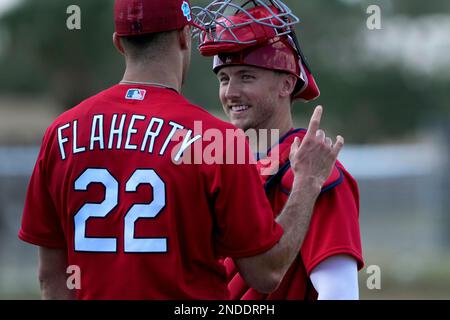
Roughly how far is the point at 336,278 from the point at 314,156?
536 mm

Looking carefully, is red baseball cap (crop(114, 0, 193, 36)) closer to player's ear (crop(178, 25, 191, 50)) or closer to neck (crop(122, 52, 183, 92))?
player's ear (crop(178, 25, 191, 50))

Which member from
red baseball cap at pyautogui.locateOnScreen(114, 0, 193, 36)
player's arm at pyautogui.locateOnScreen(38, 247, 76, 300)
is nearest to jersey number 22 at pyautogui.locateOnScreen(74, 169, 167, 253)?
player's arm at pyautogui.locateOnScreen(38, 247, 76, 300)

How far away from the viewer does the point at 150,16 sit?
3.41 m

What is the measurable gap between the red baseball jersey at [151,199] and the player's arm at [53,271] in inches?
9.3

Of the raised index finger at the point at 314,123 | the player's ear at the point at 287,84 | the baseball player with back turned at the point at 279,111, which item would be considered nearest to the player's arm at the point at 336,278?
the baseball player with back turned at the point at 279,111

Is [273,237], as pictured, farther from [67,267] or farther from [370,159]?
[370,159]

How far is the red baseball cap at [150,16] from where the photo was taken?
3414mm

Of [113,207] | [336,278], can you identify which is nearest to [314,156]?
[336,278]

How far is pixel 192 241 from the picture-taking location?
331 cm

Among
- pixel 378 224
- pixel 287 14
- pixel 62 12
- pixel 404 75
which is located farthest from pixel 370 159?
pixel 287 14

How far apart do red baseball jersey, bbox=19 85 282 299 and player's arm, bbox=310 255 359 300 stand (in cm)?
35

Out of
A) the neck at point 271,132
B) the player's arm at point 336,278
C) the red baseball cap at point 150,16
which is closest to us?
the red baseball cap at point 150,16

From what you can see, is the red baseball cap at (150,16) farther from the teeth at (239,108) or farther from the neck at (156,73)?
the teeth at (239,108)

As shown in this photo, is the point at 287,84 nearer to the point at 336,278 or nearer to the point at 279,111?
the point at 279,111
